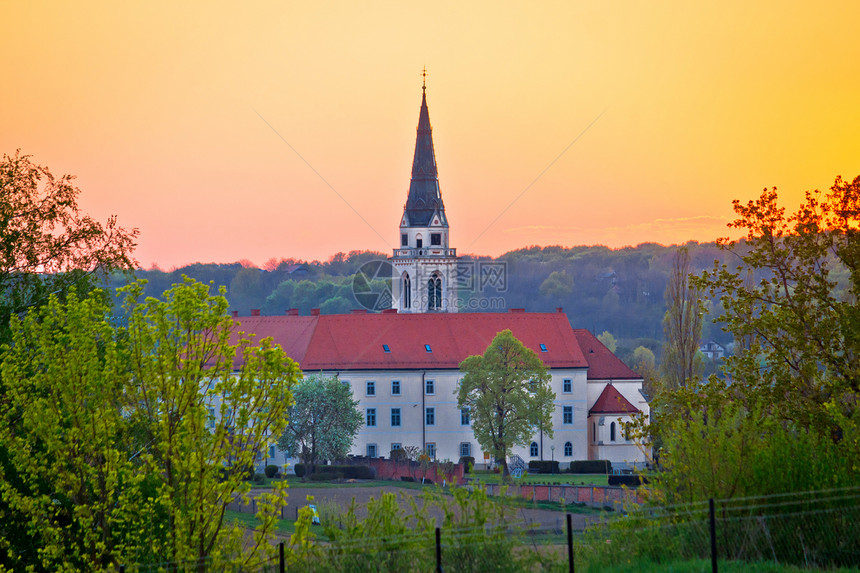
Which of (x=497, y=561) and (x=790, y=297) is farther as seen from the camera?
(x=790, y=297)

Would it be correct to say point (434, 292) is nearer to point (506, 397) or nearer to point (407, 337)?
point (407, 337)

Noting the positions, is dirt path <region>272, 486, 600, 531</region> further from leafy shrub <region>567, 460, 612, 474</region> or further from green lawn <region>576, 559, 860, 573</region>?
green lawn <region>576, 559, 860, 573</region>

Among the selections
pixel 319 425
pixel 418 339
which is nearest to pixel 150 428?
pixel 319 425

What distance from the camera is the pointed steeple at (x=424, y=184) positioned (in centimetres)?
10562

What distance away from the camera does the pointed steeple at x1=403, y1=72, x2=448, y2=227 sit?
106m

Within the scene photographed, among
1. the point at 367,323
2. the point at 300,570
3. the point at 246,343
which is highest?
the point at 367,323

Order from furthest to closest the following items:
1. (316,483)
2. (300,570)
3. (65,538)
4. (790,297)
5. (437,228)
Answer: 1. (437,228)
2. (316,483)
3. (790,297)
4. (65,538)
5. (300,570)

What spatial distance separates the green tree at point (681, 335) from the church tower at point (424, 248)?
86.6 feet

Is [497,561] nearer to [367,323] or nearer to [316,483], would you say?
[316,483]

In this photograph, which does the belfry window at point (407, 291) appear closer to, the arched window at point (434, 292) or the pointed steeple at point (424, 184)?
the arched window at point (434, 292)

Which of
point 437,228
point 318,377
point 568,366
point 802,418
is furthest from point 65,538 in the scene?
point 437,228

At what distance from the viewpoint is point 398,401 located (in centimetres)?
8394

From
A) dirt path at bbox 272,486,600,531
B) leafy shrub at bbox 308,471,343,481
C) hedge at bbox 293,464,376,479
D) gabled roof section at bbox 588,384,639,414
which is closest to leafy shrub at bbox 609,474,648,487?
dirt path at bbox 272,486,600,531

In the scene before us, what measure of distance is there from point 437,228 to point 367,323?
2010 centimetres
